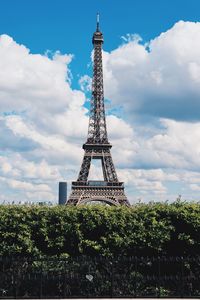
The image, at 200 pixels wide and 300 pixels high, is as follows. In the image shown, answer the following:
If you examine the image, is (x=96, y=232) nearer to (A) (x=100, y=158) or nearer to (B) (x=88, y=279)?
(B) (x=88, y=279)

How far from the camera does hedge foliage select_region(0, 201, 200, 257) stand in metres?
25.8

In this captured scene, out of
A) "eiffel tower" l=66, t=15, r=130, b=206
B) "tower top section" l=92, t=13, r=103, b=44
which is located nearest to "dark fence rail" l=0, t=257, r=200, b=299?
"eiffel tower" l=66, t=15, r=130, b=206

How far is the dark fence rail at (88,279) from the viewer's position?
77.1ft

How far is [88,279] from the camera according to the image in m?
23.6

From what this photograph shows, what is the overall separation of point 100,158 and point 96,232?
58.4 meters

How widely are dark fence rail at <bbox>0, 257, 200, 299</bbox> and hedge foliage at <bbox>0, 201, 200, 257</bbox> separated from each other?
5.32 feet

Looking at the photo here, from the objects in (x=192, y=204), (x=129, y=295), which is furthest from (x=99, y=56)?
(x=129, y=295)

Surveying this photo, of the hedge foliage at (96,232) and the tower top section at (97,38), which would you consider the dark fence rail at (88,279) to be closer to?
the hedge foliage at (96,232)

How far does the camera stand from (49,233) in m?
26.3

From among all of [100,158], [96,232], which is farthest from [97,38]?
[96,232]

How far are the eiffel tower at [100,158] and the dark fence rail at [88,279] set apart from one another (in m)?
49.9

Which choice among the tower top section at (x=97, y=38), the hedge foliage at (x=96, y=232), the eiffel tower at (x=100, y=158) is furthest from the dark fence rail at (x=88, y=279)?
the tower top section at (x=97, y=38)

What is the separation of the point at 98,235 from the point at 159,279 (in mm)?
4804

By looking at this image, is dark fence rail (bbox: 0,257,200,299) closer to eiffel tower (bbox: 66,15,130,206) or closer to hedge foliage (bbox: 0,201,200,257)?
hedge foliage (bbox: 0,201,200,257)
